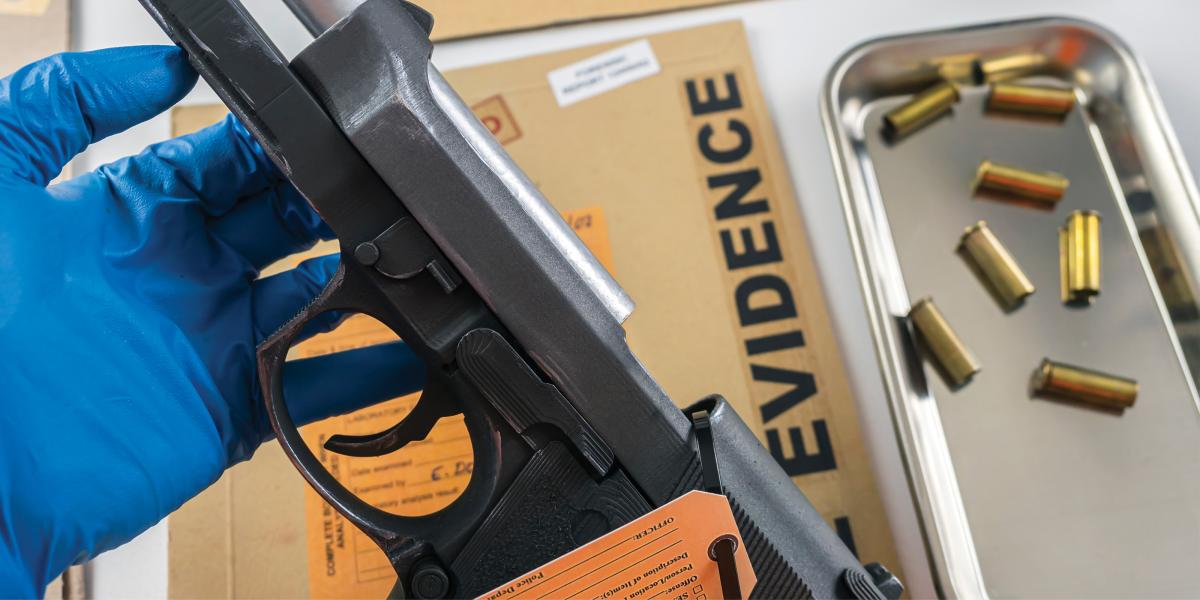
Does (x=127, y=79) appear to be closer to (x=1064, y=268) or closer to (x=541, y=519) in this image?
(x=541, y=519)

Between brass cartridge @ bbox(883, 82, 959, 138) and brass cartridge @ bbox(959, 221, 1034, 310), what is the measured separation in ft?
0.55

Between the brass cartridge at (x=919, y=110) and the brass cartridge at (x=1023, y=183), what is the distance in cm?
11

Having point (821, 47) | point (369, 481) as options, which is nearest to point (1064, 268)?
point (821, 47)

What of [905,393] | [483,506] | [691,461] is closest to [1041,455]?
[905,393]

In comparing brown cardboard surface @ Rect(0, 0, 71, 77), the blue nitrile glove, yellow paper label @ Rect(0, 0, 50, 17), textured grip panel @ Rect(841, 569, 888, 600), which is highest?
yellow paper label @ Rect(0, 0, 50, 17)

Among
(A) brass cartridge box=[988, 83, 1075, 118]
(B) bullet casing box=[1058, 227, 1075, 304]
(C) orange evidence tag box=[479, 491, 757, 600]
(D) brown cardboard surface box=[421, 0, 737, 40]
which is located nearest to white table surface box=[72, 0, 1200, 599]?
(D) brown cardboard surface box=[421, 0, 737, 40]

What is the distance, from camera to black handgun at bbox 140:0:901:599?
599 millimetres

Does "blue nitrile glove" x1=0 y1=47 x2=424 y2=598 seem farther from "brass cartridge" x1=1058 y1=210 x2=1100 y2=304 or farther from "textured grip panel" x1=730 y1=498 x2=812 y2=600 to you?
"brass cartridge" x1=1058 y1=210 x2=1100 y2=304

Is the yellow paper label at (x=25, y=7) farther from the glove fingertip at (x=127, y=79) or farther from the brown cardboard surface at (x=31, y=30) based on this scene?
the glove fingertip at (x=127, y=79)

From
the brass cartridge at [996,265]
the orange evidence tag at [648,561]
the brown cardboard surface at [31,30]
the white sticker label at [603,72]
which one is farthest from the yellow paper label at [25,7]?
the brass cartridge at [996,265]

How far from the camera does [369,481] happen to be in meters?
0.97

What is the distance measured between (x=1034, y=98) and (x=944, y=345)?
40cm

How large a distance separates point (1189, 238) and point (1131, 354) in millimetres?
170

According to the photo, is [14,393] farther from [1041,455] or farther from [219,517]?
[1041,455]
